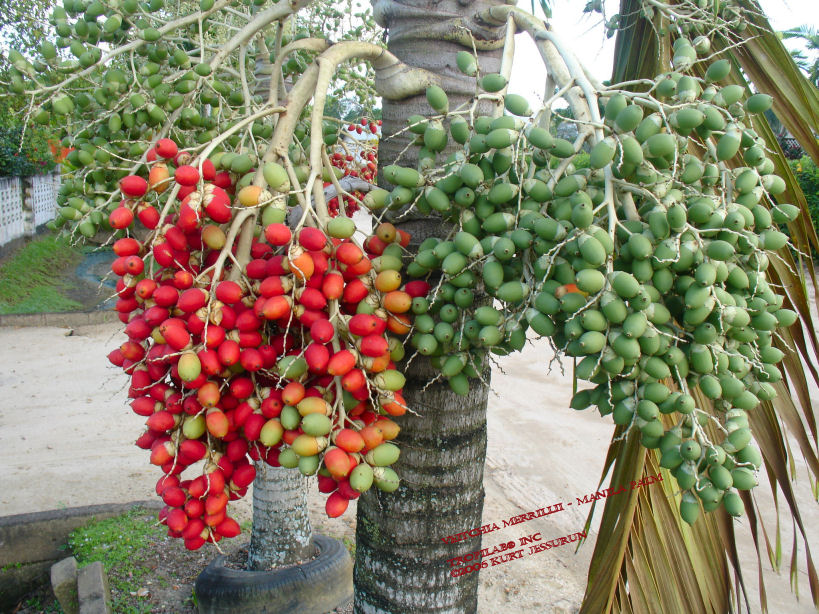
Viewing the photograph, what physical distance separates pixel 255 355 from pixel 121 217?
42cm

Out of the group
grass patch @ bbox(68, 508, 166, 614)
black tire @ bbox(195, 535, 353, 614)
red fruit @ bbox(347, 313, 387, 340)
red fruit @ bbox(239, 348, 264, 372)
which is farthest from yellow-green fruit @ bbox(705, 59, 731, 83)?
grass patch @ bbox(68, 508, 166, 614)

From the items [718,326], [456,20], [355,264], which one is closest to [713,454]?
[718,326]

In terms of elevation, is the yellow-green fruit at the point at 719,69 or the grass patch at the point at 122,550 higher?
the yellow-green fruit at the point at 719,69

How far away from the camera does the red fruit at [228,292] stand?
119cm

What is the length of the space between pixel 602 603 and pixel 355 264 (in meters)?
1.10

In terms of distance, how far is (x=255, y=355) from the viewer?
1200 millimetres

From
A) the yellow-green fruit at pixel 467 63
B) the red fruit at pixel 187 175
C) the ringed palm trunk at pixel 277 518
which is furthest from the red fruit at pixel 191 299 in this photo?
the ringed palm trunk at pixel 277 518

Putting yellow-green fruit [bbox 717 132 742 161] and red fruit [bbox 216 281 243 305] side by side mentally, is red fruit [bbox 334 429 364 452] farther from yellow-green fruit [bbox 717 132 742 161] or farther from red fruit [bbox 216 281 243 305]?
yellow-green fruit [bbox 717 132 742 161]

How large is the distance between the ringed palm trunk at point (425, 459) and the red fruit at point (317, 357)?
1.58 ft

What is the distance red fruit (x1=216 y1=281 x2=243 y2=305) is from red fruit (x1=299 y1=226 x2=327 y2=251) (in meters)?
0.15

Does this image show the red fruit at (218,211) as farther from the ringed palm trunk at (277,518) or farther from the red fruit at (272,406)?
the ringed palm trunk at (277,518)

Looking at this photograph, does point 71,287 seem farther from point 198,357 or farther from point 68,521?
point 198,357

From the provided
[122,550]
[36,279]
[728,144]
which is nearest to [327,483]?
[728,144]

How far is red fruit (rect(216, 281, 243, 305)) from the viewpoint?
1188mm
